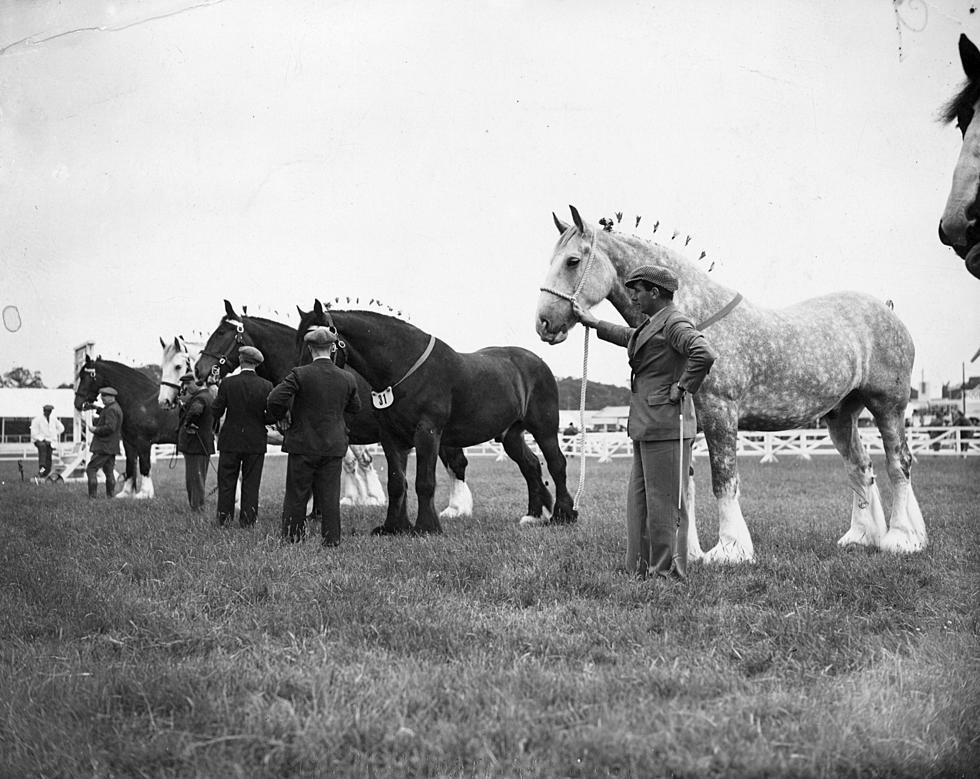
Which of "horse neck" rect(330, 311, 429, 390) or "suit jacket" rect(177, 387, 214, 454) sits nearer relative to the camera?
"horse neck" rect(330, 311, 429, 390)

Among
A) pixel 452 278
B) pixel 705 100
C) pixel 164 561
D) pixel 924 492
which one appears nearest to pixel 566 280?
pixel 705 100

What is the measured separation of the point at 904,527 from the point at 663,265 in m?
3.19

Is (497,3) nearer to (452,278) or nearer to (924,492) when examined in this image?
(452,278)

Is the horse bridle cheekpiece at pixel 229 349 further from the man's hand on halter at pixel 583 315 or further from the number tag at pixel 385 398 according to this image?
the man's hand on halter at pixel 583 315

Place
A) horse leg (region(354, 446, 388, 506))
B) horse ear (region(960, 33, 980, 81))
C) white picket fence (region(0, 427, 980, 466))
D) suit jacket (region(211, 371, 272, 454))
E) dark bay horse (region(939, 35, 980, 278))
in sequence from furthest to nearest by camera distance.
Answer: white picket fence (region(0, 427, 980, 466)) → horse leg (region(354, 446, 388, 506)) → suit jacket (region(211, 371, 272, 454)) → horse ear (region(960, 33, 980, 81)) → dark bay horse (region(939, 35, 980, 278))

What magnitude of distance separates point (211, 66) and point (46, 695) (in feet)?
22.8

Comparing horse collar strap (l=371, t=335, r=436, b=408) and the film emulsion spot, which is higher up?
the film emulsion spot

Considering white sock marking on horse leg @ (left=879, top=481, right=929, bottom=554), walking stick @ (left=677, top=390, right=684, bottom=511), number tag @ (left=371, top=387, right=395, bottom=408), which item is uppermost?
number tag @ (left=371, top=387, right=395, bottom=408)

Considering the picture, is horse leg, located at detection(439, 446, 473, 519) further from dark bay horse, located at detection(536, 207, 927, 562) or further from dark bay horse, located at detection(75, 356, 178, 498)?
dark bay horse, located at detection(75, 356, 178, 498)

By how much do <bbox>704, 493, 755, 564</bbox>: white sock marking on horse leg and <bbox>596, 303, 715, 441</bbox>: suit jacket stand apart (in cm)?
97

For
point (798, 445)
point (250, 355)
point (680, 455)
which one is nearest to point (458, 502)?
point (250, 355)

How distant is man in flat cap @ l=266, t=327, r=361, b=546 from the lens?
746 cm

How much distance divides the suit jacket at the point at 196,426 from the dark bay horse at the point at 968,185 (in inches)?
385

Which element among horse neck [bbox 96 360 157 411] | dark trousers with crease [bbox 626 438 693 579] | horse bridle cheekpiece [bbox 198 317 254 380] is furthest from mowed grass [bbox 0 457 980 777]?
horse neck [bbox 96 360 157 411]
